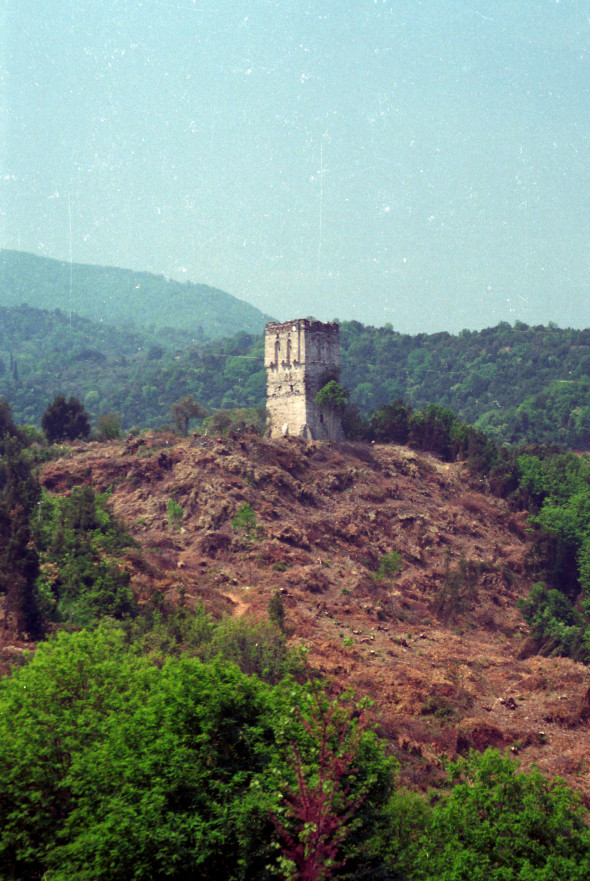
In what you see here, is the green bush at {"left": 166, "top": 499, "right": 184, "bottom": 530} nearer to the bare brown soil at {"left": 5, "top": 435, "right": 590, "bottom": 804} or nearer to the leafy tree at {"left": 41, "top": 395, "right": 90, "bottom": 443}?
the bare brown soil at {"left": 5, "top": 435, "right": 590, "bottom": 804}

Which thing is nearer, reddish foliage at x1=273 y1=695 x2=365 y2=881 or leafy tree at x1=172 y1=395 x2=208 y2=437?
reddish foliage at x1=273 y1=695 x2=365 y2=881

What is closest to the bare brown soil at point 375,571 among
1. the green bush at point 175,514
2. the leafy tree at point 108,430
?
the green bush at point 175,514

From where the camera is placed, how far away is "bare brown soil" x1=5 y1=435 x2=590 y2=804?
26781 millimetres

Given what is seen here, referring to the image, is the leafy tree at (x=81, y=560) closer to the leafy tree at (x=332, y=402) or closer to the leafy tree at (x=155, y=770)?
the leafy tree at (x=155, y=770)

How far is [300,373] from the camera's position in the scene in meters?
49.0

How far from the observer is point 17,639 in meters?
27.2

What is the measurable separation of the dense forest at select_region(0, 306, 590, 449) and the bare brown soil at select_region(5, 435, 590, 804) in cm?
5421

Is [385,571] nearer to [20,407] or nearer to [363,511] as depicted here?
[363,511]

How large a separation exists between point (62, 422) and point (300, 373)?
13.1 metres

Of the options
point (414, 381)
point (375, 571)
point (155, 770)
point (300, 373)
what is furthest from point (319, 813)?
point (414, 381)

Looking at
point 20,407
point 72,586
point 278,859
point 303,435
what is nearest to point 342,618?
point 72,586

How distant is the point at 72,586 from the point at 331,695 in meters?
9.74

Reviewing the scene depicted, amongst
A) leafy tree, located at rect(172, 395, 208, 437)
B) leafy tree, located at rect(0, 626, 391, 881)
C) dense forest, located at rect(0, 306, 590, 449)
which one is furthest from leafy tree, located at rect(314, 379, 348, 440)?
dense forest, located at rect(0, 306, 590, 449)

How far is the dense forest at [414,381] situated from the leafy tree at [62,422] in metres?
57.2
